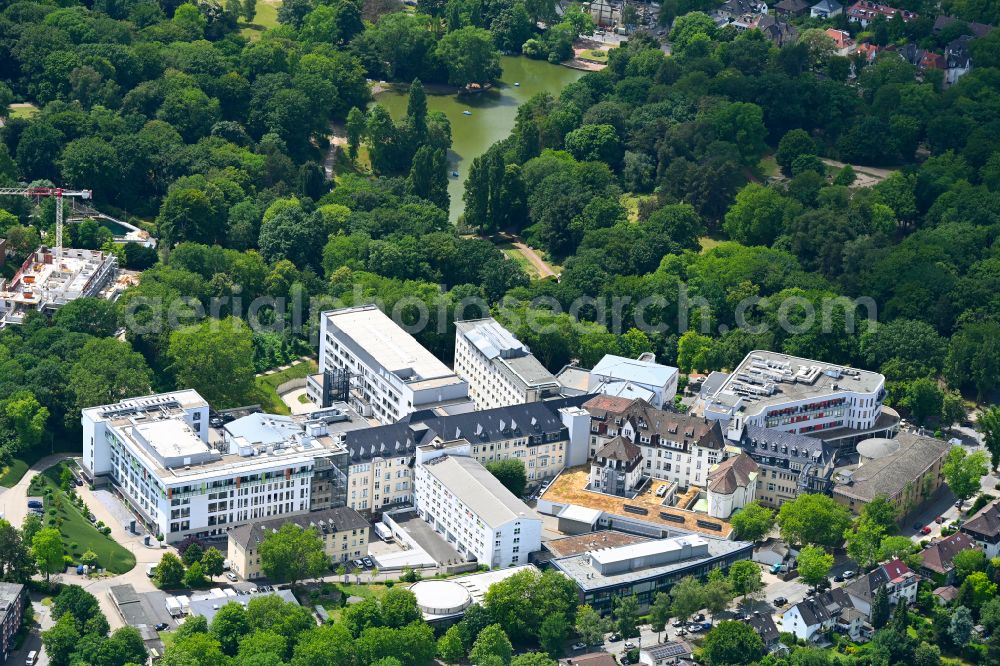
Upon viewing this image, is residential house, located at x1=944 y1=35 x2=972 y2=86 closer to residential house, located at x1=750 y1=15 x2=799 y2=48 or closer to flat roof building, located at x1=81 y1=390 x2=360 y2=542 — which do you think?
residential house, located at x1=750 y1=15 x2=799 y2=48

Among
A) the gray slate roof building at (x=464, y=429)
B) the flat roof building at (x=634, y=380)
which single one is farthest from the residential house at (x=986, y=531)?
the gray slate roof building at (x=464, y=429)

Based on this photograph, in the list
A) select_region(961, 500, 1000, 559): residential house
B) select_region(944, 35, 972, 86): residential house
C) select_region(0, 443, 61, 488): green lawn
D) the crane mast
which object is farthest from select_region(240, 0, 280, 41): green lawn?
select_region(961, 500, 1000, 559): residential house

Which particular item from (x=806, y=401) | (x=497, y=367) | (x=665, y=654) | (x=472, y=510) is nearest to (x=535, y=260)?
(x=497, y=367)

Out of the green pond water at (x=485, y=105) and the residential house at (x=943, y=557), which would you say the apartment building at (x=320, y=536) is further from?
the green pond water at (x=485, y=105)

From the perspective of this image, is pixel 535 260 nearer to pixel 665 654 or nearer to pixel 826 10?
pixel 665 654

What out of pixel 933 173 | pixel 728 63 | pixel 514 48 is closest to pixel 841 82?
pixel 728 63

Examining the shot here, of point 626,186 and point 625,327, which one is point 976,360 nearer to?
point 625,327

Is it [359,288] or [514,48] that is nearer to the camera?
[359,288]
